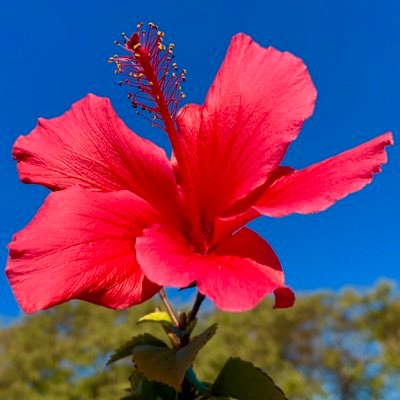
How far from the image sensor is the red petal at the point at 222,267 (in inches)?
26.9

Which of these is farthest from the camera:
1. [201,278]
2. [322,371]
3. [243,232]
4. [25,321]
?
[322,371]

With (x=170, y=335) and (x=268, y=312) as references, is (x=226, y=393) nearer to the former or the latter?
(x=170, y=335)

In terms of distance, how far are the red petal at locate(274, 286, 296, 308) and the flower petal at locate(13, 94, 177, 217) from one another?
0.86 ft

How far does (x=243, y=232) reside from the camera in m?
0.84

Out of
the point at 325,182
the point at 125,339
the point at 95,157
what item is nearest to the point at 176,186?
the point at 95,157

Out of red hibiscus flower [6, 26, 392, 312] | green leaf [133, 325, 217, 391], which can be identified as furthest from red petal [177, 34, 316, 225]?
green leaf [133, 325, 217, 391]

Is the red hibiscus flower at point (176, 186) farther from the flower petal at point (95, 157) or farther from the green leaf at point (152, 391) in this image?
the green leaf at point (152, 391)

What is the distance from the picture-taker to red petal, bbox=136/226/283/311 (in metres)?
0.68

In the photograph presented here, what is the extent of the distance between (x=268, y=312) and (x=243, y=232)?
22159mm

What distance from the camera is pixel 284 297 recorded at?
777 millimetres

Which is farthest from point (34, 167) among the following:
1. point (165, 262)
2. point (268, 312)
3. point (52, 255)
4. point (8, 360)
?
point (268, 312)

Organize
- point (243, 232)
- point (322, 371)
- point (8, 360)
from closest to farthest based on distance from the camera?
point (243, 232) < point (8, 360) < point (322, 371)

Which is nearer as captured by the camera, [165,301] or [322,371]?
[165,301]

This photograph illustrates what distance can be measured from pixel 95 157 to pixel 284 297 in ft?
1.35
